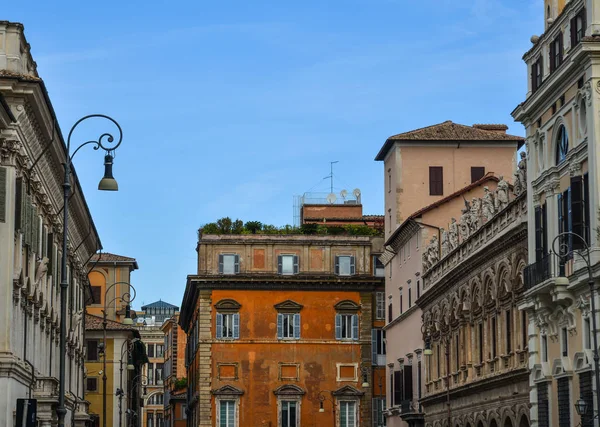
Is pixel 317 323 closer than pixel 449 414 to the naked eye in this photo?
→ No

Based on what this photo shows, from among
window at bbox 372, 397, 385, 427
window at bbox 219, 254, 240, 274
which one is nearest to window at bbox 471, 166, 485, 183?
window at bbox 372, 397, 385, 427

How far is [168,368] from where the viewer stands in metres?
159

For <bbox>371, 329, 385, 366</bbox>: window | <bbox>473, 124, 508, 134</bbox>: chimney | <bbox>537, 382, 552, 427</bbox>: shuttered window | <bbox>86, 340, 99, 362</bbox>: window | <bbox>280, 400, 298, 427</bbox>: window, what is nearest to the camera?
<bbox>537, 382, 552, 427</bbox>: shuttered window

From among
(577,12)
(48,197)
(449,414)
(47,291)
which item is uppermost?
(577,12)

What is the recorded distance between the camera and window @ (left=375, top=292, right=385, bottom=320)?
98.7m

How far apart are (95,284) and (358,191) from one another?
24.2 metres

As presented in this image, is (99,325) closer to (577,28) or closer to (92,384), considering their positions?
(92,384)

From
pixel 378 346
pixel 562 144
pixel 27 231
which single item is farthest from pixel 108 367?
pixel 562 144

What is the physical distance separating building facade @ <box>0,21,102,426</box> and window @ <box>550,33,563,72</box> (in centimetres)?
1684

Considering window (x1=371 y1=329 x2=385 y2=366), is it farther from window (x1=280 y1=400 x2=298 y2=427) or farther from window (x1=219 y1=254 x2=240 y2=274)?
window (x1=219 y1=254 x2=240 y2=274)

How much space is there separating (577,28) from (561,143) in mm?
4219

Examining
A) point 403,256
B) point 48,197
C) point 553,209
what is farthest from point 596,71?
point 403,256

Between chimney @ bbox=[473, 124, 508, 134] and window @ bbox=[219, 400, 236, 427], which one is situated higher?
chimney @ bbox=[473, 124, 508, 134]

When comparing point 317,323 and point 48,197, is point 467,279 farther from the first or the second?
point 317,323
